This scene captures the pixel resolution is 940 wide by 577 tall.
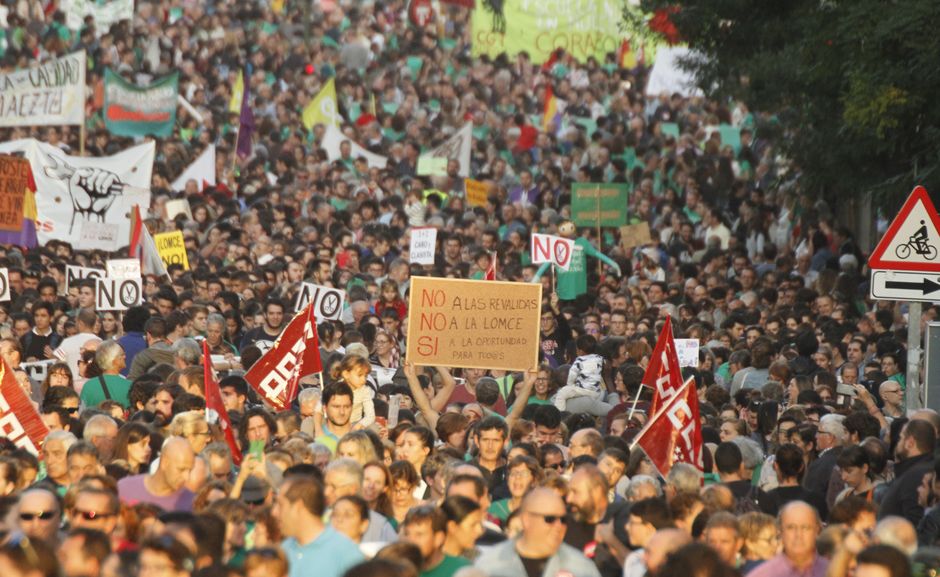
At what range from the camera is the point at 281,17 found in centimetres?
4303

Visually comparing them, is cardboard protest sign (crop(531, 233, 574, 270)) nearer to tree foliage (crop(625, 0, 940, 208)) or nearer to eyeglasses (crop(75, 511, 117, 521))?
tree foliage (crop(625, 0, 940, 208))

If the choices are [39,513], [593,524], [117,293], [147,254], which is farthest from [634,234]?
[39,513]

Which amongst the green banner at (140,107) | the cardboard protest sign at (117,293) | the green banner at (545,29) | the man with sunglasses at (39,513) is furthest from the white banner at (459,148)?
the man with sunglasses at (39,513)

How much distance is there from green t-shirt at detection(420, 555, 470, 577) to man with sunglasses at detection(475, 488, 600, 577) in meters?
0.08

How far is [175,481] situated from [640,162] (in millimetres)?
20657

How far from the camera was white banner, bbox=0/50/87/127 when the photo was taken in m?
28.5

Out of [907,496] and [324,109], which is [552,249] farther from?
[324,109]

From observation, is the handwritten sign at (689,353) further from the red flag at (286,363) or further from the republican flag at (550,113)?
the republican flag at (550,113)

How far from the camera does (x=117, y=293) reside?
19.4 meters

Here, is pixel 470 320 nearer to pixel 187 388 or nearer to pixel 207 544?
pixel 187 388

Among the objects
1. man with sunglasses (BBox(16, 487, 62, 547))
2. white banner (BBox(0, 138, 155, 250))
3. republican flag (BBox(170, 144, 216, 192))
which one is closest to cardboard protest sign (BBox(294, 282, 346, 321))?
white banner (BBox(0, 138, 155, 250))

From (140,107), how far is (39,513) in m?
23.3

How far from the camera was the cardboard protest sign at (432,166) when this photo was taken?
3064cm

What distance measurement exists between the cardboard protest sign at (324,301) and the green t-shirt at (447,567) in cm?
1078
